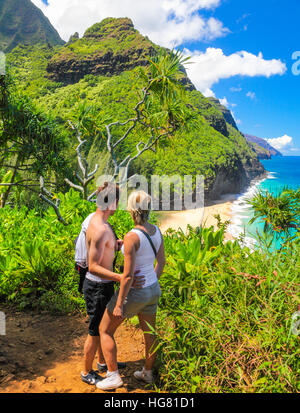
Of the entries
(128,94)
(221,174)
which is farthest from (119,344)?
(221,174)

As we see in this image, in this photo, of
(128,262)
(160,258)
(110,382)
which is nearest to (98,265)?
(128,262)

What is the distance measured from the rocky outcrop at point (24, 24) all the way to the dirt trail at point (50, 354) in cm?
8406

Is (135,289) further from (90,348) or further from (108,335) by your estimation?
(90,348)

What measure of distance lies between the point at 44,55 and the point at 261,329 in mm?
61756

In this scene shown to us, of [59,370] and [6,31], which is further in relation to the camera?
[6,31]

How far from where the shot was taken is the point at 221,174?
36.2m

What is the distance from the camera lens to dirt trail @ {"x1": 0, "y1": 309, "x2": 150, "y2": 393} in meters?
2.10

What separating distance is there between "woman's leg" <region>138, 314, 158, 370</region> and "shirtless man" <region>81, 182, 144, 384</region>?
292mm

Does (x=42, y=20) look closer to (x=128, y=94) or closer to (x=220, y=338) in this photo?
(x=128, y=94)

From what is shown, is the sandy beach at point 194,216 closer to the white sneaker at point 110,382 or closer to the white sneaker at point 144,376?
the white sneaker at point 144,376

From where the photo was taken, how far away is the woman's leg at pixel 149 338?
2054 millimetres

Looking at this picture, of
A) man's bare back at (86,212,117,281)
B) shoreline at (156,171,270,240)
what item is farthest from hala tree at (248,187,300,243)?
shoreline at (156,171,270,240)

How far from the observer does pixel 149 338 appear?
209 cm
